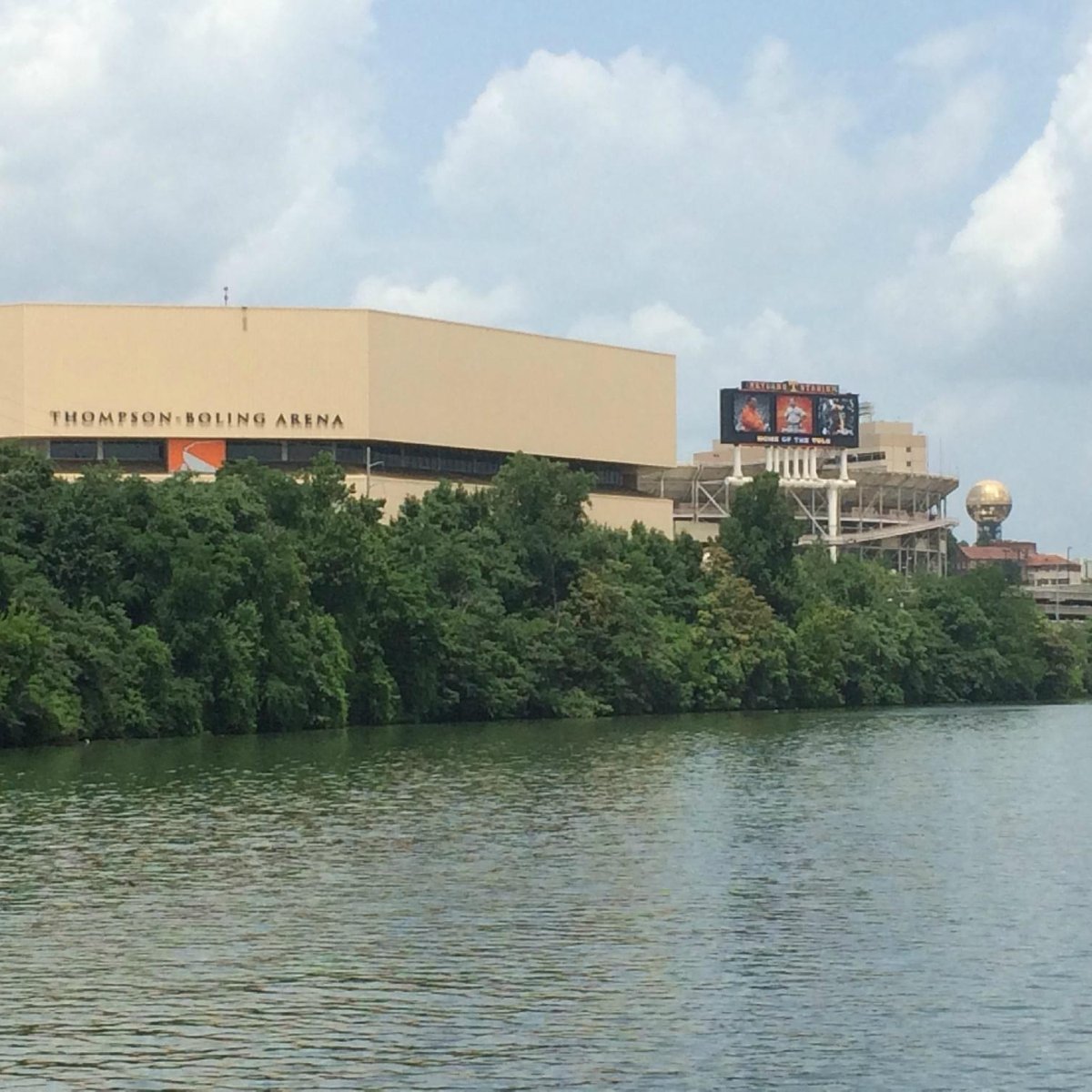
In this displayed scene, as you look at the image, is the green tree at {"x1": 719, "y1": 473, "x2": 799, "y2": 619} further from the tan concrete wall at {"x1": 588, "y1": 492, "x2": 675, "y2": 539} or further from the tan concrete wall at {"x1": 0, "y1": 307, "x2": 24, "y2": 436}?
the tan concrete wall at {"x1": 0, "y1": 307, "x2": 24, "y2": 436}

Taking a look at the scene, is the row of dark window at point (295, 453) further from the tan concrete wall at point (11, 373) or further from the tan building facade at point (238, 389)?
the tan concrete wall at point (11, 373)

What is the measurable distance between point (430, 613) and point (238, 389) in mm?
35703

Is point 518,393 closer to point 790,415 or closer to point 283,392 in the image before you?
point 283,392

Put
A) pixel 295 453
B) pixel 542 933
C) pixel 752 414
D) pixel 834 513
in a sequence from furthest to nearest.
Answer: pixel 834 513, pixel 752 414, pixel 295 453, pixel 542 933

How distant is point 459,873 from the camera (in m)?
35.8

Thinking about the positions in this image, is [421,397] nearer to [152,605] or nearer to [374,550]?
[374,550]

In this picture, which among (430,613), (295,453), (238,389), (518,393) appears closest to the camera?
(430,613)

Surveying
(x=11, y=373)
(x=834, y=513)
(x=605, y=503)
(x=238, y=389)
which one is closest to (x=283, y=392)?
(x=238, y=389)

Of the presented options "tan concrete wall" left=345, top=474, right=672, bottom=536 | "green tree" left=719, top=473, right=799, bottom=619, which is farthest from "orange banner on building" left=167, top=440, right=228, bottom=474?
"green tree" left=719, top=473, right=799, bottom=619

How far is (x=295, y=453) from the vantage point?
409ft

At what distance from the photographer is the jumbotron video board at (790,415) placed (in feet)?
577

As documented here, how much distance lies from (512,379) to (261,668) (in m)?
55.0

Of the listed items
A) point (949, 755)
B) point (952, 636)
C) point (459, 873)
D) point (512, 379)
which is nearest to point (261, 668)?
point (949, 755)

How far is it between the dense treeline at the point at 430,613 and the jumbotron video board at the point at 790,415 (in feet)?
112
